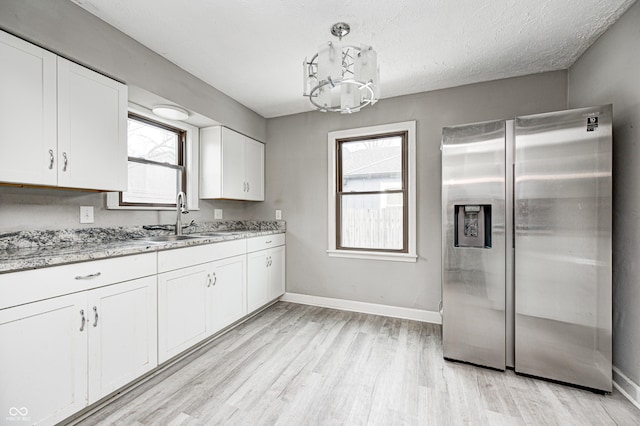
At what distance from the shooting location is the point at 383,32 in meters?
2.01

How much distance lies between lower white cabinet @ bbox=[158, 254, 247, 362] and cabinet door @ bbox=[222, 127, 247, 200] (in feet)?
2.74

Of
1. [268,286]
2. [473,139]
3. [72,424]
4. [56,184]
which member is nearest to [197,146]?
[56,184]

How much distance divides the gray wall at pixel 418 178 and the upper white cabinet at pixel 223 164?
493mm

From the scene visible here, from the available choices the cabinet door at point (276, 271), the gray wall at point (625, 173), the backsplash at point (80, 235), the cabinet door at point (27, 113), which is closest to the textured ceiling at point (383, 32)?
the gray wall at point (625, 173)

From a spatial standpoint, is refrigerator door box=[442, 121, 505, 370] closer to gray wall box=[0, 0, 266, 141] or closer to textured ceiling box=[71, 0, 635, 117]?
textured ceiling box=[71, 0, 635, 117]

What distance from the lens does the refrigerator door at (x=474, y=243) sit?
2.07 metres

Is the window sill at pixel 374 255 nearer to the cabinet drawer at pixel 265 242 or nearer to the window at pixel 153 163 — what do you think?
the cabinet drawer at pixel 265 242

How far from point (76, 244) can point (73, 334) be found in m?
0.76

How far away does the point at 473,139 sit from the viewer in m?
2.14

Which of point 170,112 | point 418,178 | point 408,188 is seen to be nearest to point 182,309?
point 170,112

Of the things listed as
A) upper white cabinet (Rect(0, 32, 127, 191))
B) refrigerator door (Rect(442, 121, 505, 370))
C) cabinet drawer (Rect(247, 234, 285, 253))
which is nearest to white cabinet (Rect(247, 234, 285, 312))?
cabinet drawer (Rect(247, 234, 285, 253))

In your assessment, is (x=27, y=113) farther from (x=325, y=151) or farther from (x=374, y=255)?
(x=374, y=255)

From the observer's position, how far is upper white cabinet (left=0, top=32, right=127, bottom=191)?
148 centimetres

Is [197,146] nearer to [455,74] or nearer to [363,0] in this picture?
[363,0]
